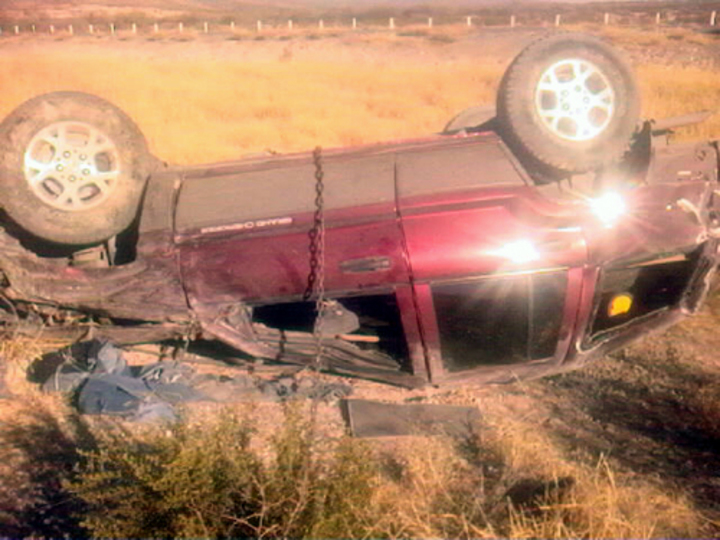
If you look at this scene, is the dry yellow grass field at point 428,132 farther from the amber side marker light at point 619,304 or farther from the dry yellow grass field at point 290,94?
the amber side marker light at point 619,304

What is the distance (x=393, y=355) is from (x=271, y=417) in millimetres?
893

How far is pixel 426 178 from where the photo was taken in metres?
4.33

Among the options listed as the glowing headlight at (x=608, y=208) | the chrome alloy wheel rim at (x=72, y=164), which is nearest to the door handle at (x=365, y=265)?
the glowing headlight at (x=608, y=208)

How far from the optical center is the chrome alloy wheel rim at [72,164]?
468cm

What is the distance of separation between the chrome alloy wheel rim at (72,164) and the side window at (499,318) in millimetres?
2346

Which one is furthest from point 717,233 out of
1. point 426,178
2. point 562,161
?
point 426,178

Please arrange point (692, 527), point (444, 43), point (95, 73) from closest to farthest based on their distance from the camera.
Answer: point (692, 527) → point (95, 73) → point (444, 43)

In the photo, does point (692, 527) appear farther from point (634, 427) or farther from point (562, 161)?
point (562, 161)

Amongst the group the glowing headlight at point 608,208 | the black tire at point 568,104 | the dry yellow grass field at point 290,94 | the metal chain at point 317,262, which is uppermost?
the black tire at point 568,104

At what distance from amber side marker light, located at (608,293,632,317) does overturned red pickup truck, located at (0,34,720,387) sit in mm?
Result: 16

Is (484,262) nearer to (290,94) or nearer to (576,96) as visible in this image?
(576,96)

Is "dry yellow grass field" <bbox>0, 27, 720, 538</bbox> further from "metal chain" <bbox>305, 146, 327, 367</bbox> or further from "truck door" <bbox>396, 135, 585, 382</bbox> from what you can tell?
"metal chain" <bbox>305, 146, 327, 367</bbox>

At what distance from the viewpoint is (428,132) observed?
1358cm

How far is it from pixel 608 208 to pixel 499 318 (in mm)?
932
